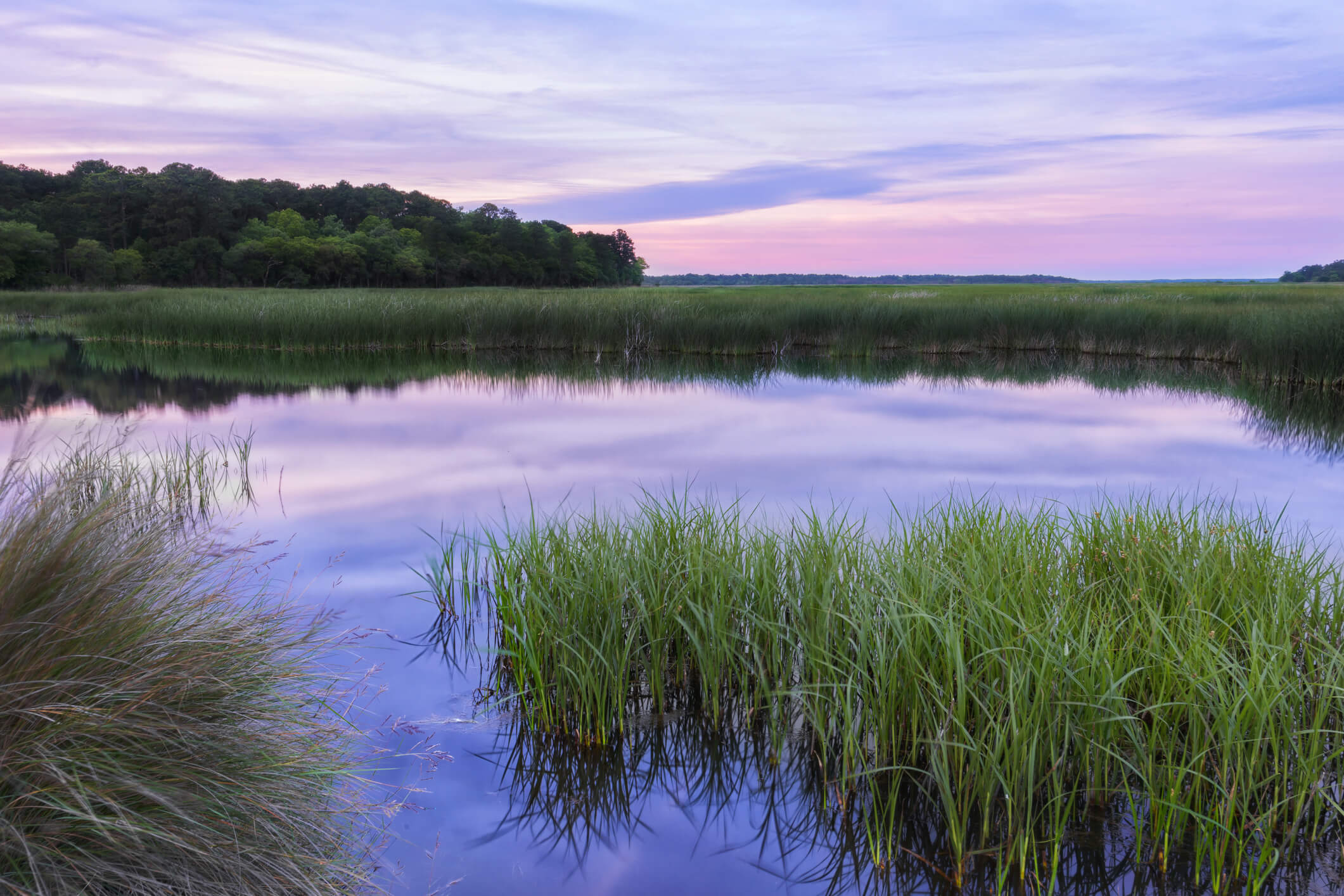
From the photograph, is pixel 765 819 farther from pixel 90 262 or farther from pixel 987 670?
pixel 90 262

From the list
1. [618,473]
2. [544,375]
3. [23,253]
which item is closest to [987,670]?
[618,473]

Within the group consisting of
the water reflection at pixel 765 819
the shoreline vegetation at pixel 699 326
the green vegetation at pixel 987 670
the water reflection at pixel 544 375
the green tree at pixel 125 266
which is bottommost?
the water reflection at pixel 765 819

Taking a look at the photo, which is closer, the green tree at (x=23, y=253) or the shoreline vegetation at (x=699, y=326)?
the shoreline vegetation at (x=699, y=326)

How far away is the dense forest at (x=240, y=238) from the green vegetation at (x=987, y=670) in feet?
235

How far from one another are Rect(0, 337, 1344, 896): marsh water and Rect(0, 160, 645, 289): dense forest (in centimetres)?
5167

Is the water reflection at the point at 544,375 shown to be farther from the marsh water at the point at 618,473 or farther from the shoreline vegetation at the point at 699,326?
the shoreline vegetation at the point at 699,326

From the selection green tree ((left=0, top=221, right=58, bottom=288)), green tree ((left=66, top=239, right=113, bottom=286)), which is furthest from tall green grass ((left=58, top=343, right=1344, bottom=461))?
green tree ((left=66, top=239, right=113, bottom=286))

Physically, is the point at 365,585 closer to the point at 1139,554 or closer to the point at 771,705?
the point at 771,705

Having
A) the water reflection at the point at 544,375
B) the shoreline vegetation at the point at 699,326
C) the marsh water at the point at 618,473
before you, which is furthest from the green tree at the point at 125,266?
the shoreline vegetation at the point at 699,326

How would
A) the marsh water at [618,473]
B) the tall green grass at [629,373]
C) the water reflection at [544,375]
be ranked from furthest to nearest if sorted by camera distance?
the tall green grass at [629,373], the water reflection at [544,375], the marsh water at [618,473]

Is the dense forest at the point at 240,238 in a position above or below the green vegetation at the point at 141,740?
above

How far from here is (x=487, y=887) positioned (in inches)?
112

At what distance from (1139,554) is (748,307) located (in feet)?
65.6

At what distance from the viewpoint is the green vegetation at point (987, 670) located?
2703mm
